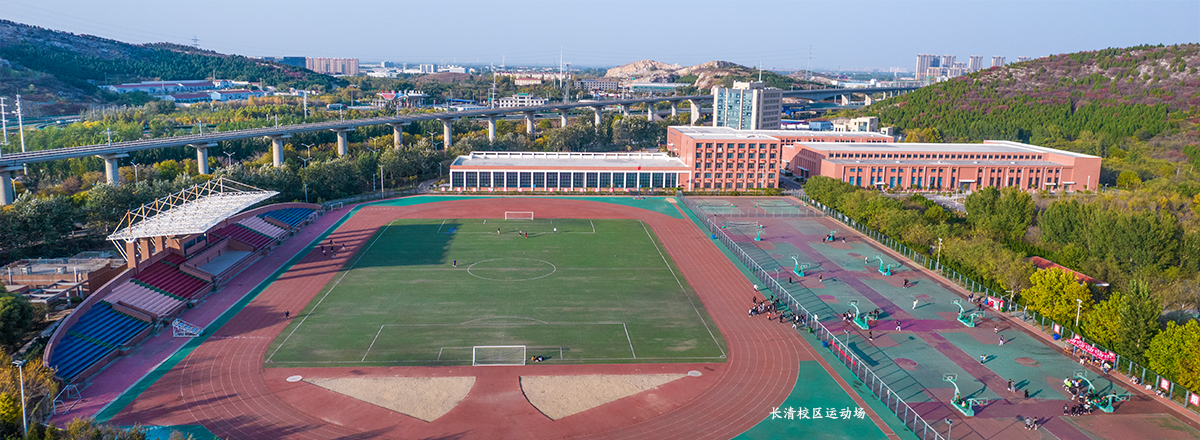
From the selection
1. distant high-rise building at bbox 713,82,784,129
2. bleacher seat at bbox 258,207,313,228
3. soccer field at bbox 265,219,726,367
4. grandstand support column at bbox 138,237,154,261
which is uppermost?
distant high-rise building at bbox 713,82,784,129

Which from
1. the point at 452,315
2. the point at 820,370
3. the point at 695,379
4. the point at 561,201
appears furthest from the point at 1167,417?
the point at 561,201

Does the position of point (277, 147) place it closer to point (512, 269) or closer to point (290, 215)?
point (290, 215)

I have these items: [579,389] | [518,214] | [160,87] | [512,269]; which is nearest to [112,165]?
[518,214]

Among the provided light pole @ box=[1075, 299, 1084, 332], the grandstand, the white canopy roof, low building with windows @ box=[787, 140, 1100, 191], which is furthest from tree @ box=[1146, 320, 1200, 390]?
low building with windows @ box=[787, 140, 1100, 191]

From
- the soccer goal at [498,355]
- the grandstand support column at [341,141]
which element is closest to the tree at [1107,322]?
the soccer goal at [498,355]

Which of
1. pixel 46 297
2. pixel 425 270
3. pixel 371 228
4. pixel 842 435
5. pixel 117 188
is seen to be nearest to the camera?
pixel 842 435

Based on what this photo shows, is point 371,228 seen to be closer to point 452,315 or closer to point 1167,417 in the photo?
point 452,315

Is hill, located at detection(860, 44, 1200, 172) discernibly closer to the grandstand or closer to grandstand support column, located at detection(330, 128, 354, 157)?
grandstand support column, located at detection(330, 128, 354, 157)
